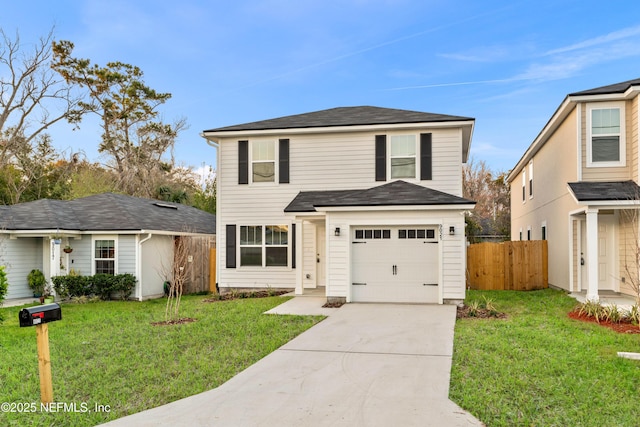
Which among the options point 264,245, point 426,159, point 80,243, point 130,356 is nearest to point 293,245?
point 264,245

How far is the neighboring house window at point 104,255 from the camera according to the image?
50.5 feet

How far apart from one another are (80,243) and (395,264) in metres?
10.9

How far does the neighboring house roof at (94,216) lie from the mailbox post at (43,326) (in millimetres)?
10504

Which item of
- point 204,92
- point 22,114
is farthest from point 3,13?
point 204,92

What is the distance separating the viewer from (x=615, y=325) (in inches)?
351

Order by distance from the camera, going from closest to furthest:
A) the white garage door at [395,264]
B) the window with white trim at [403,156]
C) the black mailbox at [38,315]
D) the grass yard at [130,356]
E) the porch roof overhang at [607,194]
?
the black mailbox at [38,315] → the grass yard at [130,356] → the porch roof overhang at [607,194] → the white garage door at [395,264] → the window with white trim at [403,156]

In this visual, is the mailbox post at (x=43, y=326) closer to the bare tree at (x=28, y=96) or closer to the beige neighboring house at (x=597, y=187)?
the beige neighboring house at (x=597, y=187)

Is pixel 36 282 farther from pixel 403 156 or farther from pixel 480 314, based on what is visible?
pixel 480 314

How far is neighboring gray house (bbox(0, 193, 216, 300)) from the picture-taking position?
14898 mm

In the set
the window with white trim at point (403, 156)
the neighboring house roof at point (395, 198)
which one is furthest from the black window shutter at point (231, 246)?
the window with white trim at point (403, 156)

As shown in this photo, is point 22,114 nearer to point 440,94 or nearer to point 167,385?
point 440,94

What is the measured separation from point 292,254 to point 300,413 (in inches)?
405

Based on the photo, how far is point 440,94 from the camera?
2395 centimetres

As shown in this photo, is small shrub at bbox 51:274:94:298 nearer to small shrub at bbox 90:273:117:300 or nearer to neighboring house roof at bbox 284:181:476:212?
small shrub at bbox 90:273:117:300
